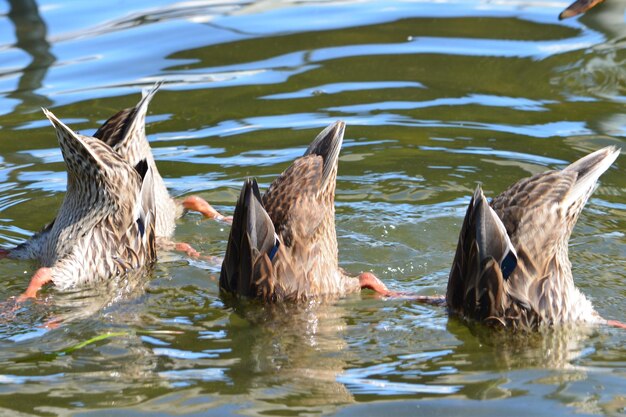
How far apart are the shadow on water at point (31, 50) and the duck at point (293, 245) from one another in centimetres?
430

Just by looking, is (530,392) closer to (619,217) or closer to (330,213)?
(330,213)

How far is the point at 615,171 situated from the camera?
8.88m

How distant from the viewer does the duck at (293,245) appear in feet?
23.0

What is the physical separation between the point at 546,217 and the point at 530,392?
4.30 feet

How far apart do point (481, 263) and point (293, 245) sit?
1.20 m

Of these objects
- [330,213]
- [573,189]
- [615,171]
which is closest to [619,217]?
[615,171]

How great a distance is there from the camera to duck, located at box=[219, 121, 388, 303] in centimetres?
700

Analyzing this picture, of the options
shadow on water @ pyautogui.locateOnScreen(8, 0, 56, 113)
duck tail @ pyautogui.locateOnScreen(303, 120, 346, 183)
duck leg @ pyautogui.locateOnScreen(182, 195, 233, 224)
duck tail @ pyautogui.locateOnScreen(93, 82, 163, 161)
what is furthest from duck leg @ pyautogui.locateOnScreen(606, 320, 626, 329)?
shadow on water @ pyautogui.locateOnScreen(8, 0, 56, 113)

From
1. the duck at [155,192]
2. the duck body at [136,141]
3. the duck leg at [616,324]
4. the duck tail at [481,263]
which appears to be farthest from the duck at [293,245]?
the duck leg at [616,324]

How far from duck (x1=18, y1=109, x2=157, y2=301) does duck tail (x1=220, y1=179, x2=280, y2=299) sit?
0.88 metres

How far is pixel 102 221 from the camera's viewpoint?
7809 millimetres

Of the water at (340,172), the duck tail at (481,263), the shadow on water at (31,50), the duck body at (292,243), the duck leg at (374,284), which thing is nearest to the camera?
the water at (340,172)

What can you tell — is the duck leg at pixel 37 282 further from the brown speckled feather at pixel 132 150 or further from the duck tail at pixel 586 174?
the duck tail at pixel 586 174

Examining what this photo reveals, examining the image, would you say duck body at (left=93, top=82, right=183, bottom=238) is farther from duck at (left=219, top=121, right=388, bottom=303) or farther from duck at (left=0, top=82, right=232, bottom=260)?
duck at (left=219, top=121, right=388, bottom=303)
